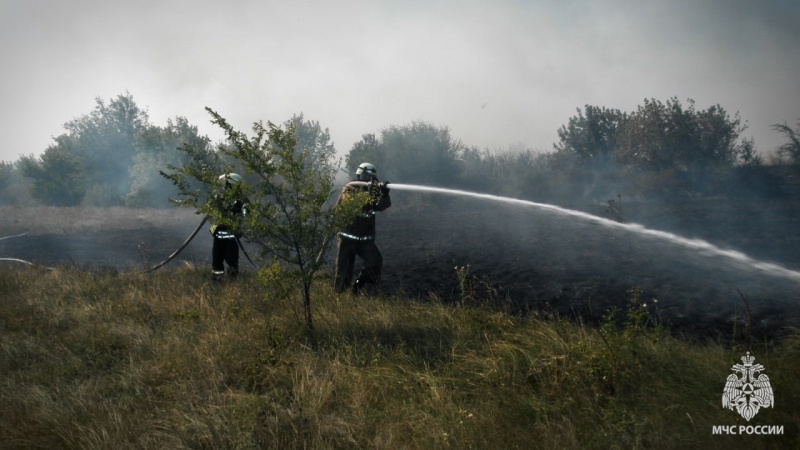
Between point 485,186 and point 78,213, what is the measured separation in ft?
60.8

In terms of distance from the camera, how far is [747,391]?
3.09 metres

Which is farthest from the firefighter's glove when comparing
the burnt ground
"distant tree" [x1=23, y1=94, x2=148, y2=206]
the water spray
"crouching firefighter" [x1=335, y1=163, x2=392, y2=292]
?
"distant tree" [x1=23, y1=94, x2=148, y2=206]

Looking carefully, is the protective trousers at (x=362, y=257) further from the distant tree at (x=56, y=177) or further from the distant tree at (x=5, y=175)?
the distant tree at (x=5, y=175)

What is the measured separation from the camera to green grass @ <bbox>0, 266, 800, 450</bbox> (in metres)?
3.04

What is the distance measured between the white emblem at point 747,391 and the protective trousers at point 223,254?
6.52 m

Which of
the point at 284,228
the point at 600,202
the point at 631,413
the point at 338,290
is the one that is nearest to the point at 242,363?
the point at 284,228

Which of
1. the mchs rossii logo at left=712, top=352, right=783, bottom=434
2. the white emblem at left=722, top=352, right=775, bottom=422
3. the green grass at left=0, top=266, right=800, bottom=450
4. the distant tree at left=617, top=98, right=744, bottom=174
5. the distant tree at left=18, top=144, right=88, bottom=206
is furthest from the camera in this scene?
the distant tree at left=18, top=144, right=88, bottom=206

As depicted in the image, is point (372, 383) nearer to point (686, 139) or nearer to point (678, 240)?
point (678, 240)

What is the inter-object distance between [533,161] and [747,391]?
21.9m

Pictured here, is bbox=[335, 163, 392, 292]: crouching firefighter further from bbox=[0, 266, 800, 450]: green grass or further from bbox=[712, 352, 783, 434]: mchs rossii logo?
bbox=[712, 352, 783, 434]: mchs rossii logo

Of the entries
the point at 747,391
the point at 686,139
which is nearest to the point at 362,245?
the point at 747,391

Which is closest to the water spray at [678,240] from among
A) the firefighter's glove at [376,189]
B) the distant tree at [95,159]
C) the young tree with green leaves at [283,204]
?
the firefighter's glove at [376,189]

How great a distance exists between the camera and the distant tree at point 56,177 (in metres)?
33.2

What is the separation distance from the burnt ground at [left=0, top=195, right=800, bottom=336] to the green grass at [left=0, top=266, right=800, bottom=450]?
2.91 ft
